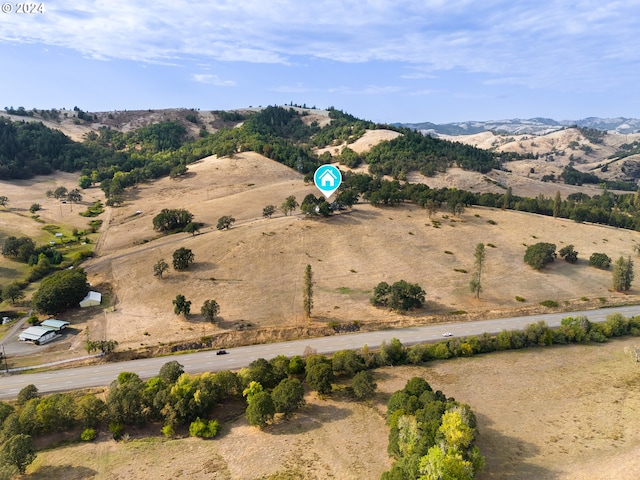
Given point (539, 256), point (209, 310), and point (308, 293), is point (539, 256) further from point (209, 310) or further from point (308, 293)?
point (209, 310)

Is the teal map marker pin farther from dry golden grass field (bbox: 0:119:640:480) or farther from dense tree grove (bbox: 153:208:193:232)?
dense tree grove (bbox: 153:208:193:232)

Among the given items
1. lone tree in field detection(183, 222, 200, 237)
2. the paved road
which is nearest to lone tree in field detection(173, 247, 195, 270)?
lone tree in field detection(183, 222, 200, 237)

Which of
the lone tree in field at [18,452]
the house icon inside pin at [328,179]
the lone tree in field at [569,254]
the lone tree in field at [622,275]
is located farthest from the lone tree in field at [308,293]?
the lone tree in field at [569,254]

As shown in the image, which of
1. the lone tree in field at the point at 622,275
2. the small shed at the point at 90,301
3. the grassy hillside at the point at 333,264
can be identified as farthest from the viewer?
the lone tree in field at the point at 622,275

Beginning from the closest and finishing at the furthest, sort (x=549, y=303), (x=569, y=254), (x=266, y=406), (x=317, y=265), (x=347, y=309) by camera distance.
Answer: (x=266, y=406) < (x=347, y=309) < (x=549, y=303) < (x=317, y=265) < (x=569, y=254)

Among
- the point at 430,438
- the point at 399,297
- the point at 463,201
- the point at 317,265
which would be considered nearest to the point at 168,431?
the point at 430,438

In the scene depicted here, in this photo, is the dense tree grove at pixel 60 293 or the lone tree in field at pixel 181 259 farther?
the lone tree in field at pixel 181 259

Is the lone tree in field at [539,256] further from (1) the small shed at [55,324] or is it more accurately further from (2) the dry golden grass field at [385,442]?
(1) the small shed at [55,324]
